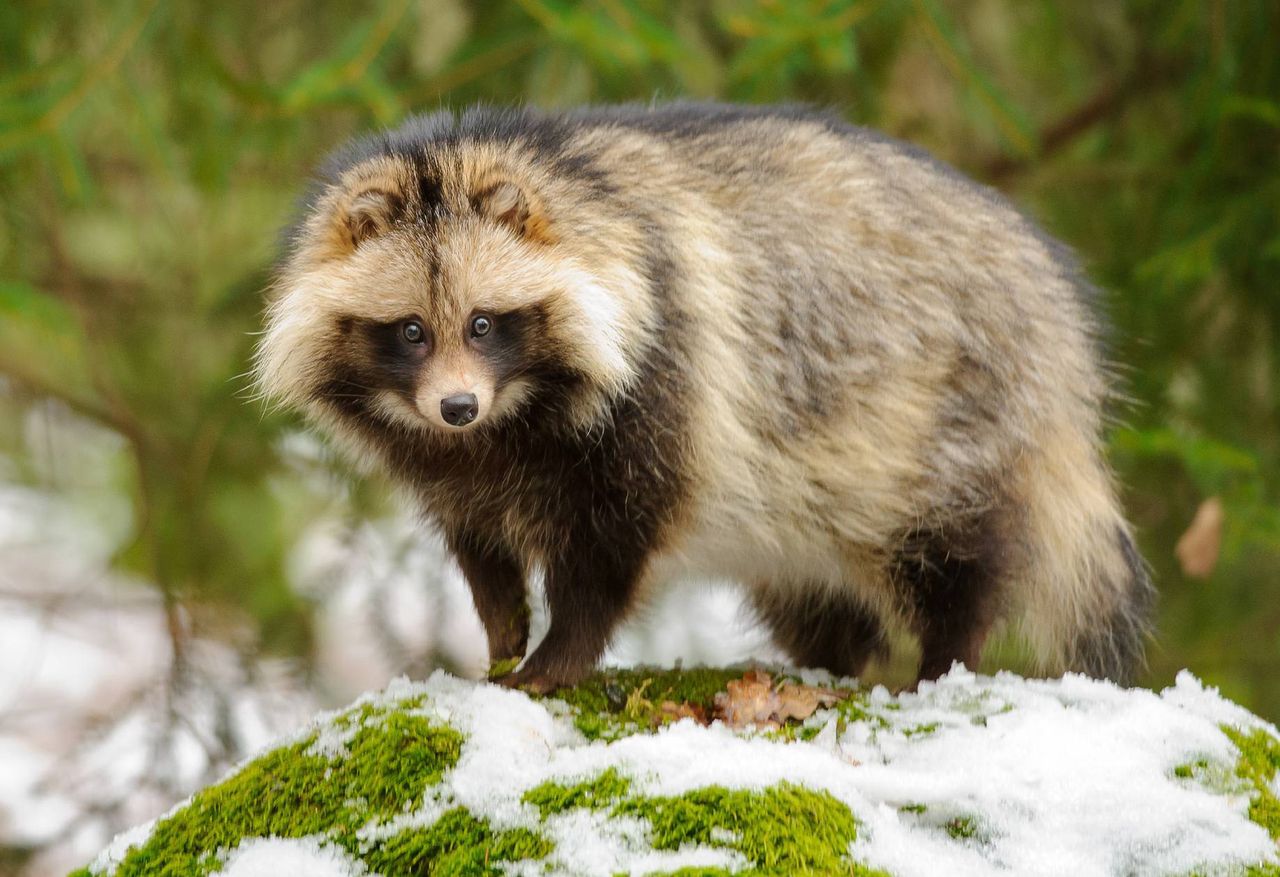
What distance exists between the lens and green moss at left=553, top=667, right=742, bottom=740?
3.54 m

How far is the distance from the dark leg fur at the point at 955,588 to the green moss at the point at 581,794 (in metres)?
1.80

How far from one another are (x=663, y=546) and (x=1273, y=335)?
381 cm

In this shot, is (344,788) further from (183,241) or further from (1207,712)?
(183,241)

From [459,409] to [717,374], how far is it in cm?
90

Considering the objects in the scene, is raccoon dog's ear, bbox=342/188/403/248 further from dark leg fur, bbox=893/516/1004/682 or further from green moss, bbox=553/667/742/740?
dark leg fur, bbox=893/516/1004/682

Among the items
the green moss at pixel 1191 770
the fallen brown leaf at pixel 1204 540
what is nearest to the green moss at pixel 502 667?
the green moss at pixel 1191 770

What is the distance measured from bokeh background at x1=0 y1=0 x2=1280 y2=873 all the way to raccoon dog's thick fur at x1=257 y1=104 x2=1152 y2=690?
0.82 meters

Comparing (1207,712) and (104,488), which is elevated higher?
(1207,712)

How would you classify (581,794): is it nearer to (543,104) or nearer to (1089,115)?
(543,104)

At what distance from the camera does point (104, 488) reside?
6.70m

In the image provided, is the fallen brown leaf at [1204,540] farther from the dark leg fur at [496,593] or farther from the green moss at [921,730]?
the dark leg fur at [496,593]

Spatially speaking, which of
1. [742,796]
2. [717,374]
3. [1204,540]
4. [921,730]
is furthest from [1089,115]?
[742,796]

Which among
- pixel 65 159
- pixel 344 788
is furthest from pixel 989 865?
pixel 65 159

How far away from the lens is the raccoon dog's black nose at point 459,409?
3.59 m
